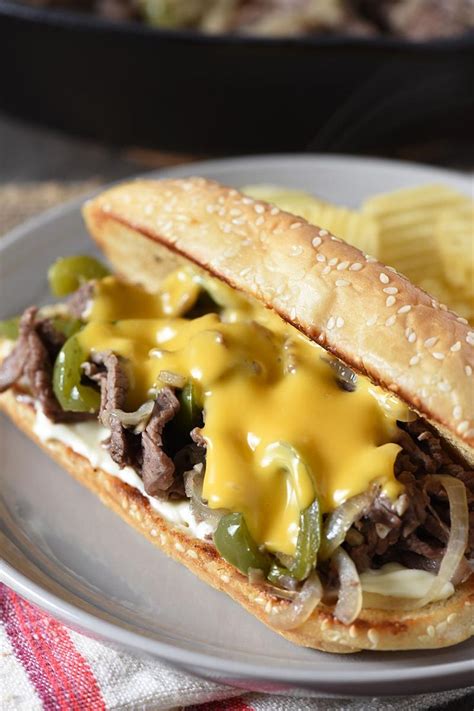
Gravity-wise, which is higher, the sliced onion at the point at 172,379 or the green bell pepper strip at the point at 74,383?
the sliced onion at the point at 172,379

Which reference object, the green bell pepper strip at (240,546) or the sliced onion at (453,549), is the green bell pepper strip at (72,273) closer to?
the green bell pepper strip at (240,546)

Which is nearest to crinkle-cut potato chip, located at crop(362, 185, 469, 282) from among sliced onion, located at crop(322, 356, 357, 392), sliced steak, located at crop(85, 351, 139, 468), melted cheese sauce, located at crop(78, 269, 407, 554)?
melted cheese sauce, located at crop(78, 269, 407, 554)

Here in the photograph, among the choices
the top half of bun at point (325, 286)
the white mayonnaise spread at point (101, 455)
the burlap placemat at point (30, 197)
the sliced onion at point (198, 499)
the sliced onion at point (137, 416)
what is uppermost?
the top half of bun at point (325, 286)

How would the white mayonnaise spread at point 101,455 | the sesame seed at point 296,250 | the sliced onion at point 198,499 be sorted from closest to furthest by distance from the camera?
the sliced onion at point 198,499 < the white mayonnaise spread at point 101,455 < the sesame seed at point 296,250

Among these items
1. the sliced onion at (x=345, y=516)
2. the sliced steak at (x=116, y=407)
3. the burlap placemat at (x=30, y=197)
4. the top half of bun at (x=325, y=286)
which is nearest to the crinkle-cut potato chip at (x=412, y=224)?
the top half of bun at (x=325, y=286)

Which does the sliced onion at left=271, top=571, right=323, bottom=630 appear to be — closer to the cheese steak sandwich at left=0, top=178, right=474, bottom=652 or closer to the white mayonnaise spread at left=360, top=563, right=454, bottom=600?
the cheese steak sandwich at left=0, top=178, right=474, bottom=652

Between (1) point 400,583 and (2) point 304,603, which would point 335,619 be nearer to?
(2) point 304,603

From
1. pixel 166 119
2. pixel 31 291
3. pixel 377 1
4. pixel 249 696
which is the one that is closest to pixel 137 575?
pixel 249 696
